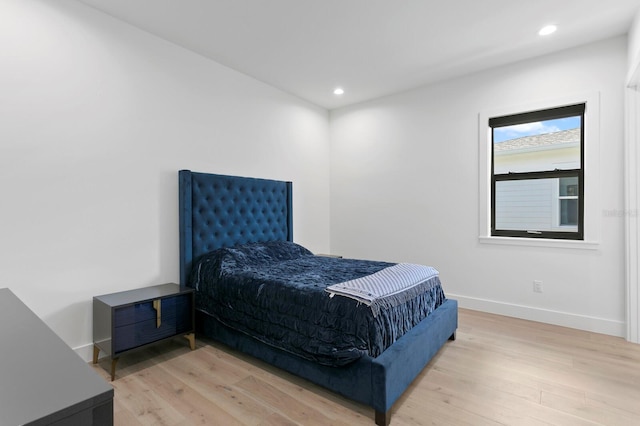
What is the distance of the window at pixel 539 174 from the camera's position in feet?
10.9

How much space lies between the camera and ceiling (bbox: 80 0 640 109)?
2.54 m

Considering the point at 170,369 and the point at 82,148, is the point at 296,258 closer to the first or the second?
the point at 170,369

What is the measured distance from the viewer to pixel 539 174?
3.52 metres

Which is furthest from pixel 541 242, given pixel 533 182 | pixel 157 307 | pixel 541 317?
pixel 157 307

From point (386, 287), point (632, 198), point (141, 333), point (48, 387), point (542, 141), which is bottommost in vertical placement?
point (141, 333)

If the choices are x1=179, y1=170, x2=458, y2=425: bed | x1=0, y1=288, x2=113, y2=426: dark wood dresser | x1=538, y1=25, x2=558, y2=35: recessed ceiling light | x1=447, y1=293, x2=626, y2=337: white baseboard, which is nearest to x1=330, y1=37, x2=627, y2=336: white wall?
x1=447, y1=293, x2=626, y2=337: white baseboard

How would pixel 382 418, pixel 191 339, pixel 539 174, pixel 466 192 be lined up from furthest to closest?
1. pixel 466 192
2. pixel 539 174
3. pixel 191 339
4. pixel 382 418

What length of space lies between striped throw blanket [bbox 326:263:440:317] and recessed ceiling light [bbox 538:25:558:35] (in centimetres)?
239

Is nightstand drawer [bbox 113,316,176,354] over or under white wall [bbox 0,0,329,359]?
under

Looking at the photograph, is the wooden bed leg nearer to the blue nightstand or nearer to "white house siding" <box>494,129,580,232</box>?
the blue nightstand

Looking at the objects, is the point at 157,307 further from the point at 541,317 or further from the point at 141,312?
the point at 541,317

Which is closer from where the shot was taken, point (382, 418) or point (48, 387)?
point (48, 387)

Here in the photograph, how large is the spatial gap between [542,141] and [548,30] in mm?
1144

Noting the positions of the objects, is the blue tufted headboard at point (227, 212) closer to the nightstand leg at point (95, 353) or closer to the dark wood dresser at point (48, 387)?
the nightstand leg at point (95, 353)
